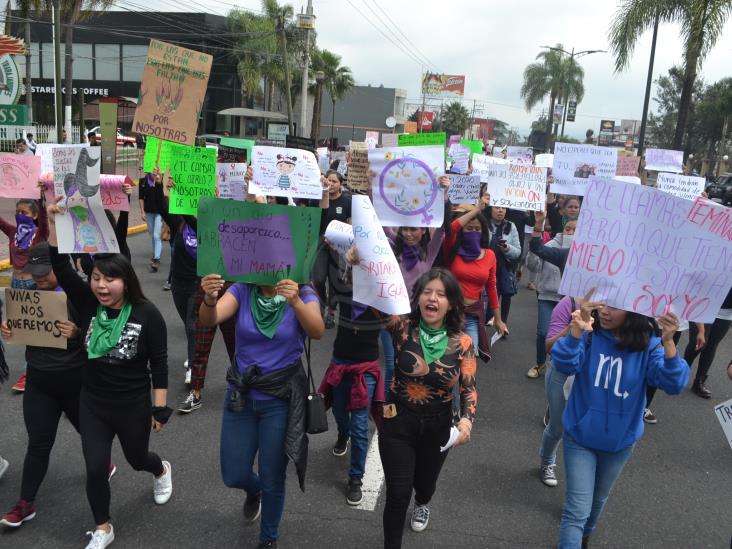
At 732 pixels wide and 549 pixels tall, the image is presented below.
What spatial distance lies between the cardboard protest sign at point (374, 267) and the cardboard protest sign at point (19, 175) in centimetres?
300

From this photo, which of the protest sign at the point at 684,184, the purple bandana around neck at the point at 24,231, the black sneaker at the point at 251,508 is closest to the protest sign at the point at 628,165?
the protest sign at the point at 684,184

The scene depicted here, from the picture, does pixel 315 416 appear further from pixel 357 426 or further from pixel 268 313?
pixel 357 426

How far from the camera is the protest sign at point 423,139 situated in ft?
17.9

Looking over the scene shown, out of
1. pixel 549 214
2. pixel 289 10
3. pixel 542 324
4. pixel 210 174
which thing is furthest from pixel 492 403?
pixel 289 10

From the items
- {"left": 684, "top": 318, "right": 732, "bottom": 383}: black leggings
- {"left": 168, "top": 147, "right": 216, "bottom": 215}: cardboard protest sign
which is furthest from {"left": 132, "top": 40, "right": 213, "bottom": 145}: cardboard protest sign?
{"left": 684, "top": 318, "right": 732, "bottom": 383}: black leggings


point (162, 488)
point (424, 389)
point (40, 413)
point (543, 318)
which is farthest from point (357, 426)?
point (543, 318)

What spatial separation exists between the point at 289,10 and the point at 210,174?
1557 inches

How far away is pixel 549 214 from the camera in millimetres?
9234

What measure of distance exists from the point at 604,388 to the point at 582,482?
19.2 inches

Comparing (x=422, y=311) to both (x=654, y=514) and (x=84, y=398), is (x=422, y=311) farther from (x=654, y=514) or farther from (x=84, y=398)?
(x=654, y=514)

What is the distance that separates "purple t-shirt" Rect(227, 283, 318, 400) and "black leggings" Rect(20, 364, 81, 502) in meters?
1.07

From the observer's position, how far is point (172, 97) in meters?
5.04

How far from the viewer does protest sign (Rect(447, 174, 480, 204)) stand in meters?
7.03

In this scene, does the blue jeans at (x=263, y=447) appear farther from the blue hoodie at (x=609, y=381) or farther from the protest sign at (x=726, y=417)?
the protest sign at (x=726, y=417)
